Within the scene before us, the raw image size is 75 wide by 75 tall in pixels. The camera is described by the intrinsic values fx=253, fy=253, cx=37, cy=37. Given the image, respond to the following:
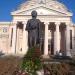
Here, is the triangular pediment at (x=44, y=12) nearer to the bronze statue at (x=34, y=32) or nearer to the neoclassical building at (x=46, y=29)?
the neoclassical building at (x=46, y=29)

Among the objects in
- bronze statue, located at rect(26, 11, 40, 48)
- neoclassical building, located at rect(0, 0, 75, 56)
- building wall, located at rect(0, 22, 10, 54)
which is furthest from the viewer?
building wall, located at rect(0, 22, 10, 54)

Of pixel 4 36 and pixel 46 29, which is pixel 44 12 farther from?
pixel 4 36

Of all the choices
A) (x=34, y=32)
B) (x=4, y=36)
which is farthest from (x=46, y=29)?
(x=34, y=32)

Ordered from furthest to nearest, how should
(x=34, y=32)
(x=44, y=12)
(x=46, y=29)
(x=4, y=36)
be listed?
1. (x=4, y=36)
2. (x=44, y=12)
3. (x=46, y=29)
4. (x=34, y=32)

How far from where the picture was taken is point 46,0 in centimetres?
7788

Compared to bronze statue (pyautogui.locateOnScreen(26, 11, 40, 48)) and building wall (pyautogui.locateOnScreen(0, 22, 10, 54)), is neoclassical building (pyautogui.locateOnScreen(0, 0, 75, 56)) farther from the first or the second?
bronze statue (pyautogui.locateOnScreen(26, 11, 40, 48))

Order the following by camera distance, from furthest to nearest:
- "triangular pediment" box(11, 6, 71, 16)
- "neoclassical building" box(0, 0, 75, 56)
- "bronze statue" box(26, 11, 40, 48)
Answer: "triangular pediment" box(11, 6, 71, 16)
"neoclassical building" box(0, 0, 75, 56)
"bronze statue" box(26, 11, 40, 48)

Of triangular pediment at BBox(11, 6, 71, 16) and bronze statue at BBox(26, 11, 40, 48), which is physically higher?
triangular pediment at BBox(11, 6, 71, 16)

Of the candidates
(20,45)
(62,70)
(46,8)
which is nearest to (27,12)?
(46,8)

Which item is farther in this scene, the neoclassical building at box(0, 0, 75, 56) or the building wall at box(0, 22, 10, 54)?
the building wall at box(0, 22, 10, 54)

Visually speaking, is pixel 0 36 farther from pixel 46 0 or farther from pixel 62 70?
pixel 62 70

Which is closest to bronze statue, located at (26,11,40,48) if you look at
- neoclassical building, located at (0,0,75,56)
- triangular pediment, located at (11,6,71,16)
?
neoclassical building, located at (0,0,75,56)

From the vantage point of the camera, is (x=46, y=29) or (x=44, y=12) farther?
(x=44, y=12)

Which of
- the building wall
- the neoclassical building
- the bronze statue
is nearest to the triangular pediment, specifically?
the neoclassical building
